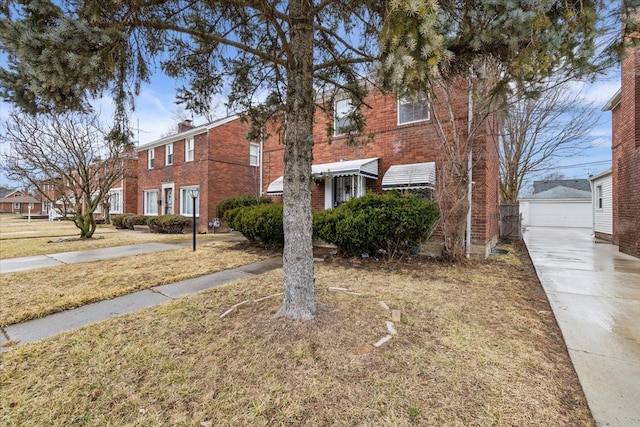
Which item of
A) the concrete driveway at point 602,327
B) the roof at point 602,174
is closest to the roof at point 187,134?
the concrete driveway at point 602,327

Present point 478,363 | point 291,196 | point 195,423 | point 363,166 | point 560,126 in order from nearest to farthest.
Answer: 1. point 195,423
2. point 478,363
3. point 291,196
4. point 363,166
5. point 560,126

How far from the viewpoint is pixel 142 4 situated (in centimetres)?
289

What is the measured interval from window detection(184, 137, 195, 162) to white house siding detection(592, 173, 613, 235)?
21.2m

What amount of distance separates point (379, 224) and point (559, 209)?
26190 mm

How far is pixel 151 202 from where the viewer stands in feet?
68.7

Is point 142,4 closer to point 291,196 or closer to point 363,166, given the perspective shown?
point 291,196

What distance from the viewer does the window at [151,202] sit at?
20.5 meters

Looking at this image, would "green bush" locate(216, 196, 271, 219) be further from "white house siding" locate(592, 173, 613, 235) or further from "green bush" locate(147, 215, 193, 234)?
"white house siding" locate(592, 173, 613, 235)

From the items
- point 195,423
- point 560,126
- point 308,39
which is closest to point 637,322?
point 195,423

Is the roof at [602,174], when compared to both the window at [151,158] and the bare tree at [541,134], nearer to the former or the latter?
the bare tree at [541,134]

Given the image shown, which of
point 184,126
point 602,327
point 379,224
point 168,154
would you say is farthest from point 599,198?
point 184,126

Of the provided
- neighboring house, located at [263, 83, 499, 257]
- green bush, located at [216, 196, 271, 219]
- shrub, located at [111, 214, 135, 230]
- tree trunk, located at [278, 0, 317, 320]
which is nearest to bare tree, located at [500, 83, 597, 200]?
neighboring house, located at [263, 83, 499, 257]

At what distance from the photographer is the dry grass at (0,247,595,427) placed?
6.92 feet

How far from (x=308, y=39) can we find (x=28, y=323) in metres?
5.24
